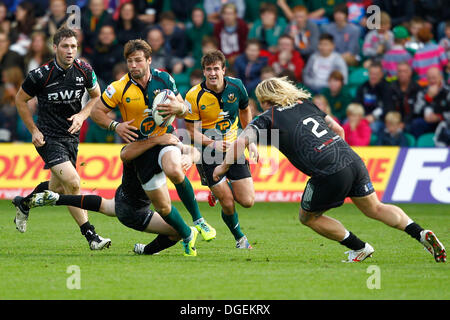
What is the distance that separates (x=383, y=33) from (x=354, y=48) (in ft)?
2.55

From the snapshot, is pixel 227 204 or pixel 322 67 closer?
pixel 227 204

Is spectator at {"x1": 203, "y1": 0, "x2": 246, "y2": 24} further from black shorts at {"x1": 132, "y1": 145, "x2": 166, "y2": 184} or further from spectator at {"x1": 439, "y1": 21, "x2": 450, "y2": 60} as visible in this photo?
black shorts at {"x1": 132, "y1": 145, "x2": 166, "y2": 184}

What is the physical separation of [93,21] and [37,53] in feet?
6.03

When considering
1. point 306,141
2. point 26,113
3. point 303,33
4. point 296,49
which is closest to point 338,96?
point 296,49

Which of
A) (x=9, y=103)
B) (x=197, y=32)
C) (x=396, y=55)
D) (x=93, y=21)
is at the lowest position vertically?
(x=9, y=103)

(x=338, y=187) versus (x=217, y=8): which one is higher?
(x=338, y=187)

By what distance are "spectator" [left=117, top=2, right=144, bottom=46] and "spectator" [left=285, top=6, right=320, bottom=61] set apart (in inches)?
139

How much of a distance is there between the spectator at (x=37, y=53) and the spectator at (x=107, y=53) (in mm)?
1133

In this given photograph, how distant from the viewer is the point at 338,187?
8.56 metres

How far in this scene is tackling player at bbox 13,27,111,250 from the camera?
10.2 meters

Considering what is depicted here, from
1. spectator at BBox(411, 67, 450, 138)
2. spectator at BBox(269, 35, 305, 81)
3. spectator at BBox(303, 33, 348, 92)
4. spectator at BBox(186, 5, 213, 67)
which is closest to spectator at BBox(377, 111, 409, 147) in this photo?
spectator at BBox(411, 67, 450, 138)

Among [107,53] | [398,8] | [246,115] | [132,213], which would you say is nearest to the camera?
[132,213]

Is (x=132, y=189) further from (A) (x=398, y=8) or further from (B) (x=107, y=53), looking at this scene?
(A) (x=398, y=8)

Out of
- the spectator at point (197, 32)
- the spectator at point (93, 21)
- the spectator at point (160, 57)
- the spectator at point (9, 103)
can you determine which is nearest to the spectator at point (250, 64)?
the spectator at point (160, 57)
